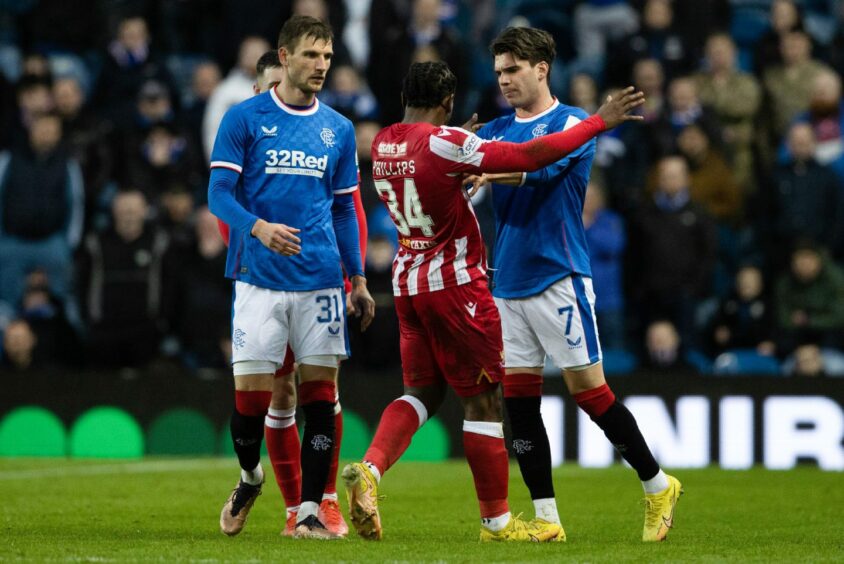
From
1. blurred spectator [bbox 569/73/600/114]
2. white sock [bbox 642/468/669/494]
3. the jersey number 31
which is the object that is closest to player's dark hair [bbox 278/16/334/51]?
the jersey number 31

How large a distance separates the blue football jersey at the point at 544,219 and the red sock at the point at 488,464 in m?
0.74

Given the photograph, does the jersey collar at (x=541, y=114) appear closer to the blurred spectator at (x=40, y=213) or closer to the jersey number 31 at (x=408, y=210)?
the jersey number 31 at (x=408, y=210)

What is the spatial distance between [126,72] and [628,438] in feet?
34.4

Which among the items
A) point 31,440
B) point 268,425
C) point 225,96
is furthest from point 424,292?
point 225,96

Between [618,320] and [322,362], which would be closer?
[322,362]

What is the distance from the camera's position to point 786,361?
1433 cm

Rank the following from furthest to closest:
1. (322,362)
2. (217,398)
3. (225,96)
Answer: (225,96), (217,398), (322,362)

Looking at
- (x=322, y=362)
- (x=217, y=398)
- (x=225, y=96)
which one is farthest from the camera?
(x=225, y=96)

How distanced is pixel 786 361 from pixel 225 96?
6.31 m

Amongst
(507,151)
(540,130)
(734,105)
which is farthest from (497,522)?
(734,105)

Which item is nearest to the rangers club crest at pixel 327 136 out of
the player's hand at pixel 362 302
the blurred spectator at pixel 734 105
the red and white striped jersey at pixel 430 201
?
the red and white striped jersey at pixel 430 201

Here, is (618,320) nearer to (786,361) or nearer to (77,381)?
(786,361)

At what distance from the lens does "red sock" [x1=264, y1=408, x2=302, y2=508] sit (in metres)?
8.06

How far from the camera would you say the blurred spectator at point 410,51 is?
16250mm
